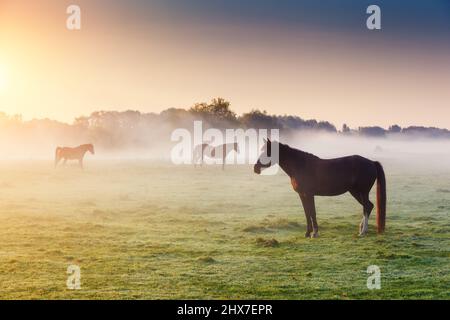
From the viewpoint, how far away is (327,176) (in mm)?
13945

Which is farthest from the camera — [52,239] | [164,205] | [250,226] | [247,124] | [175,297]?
[247,124]

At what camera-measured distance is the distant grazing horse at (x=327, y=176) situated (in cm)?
1380

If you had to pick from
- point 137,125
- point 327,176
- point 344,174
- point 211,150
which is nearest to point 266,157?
point 327,176

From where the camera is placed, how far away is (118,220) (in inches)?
710

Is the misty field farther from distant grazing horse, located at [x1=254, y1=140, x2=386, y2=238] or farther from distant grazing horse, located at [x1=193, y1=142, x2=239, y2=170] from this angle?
distant grazing horse, located at [x1=193, y1=142, x2=239, y2=170]

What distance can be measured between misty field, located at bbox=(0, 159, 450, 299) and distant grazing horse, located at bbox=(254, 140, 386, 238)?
76 centimetres

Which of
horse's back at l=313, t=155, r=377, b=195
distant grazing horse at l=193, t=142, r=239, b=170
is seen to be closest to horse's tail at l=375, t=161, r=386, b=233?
horse's back at l=313, t=155, r=377, b=195

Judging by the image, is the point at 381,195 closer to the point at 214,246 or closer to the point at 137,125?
the point at 214,246

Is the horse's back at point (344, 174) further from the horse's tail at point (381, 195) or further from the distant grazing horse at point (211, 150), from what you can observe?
the distant grazing horse at point (211, 150)

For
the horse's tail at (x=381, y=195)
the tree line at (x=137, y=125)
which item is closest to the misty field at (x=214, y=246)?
the horse's tail at (x=381, y=195)

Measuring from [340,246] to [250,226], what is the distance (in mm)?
3684

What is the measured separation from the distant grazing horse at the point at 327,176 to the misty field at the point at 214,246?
761mm
